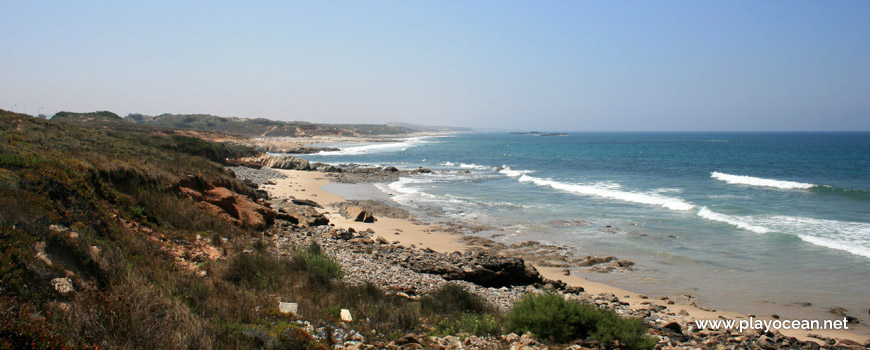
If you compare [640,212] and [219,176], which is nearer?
[219,176]

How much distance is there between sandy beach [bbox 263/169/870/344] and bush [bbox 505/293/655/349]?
11.9ft

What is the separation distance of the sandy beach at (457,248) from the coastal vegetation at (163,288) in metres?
4.67

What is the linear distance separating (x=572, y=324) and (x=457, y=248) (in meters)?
9.23

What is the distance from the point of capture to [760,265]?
13.9 meters

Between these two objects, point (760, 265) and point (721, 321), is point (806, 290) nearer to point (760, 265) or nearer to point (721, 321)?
point (760, 265)

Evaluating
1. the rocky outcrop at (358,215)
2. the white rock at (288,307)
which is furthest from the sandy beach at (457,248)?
the white rock at (288,307)

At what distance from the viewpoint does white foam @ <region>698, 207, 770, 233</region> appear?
18605 millimetres

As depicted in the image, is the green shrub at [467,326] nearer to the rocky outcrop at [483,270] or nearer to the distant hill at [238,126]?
the rocky outcrop at [483,270]

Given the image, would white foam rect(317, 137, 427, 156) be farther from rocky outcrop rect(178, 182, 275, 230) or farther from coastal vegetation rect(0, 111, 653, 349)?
coastal vegetation rect(0, 111, 653, 349)

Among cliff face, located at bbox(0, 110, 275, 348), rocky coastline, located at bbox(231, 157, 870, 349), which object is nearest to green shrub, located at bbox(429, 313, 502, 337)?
rocky coastline, located at bbox(231, 157, 870, 349)

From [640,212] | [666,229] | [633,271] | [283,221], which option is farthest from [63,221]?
[640,212]

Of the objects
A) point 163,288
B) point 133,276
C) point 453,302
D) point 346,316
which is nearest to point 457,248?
point 453,302

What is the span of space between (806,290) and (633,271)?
400cm

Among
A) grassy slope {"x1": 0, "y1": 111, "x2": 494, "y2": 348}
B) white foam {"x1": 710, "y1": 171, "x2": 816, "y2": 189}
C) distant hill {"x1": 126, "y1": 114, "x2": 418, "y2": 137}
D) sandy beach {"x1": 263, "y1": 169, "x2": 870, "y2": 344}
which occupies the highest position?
distant hill {"x1": 126, "y1": 114, "x2": 418, "y2": 137}
